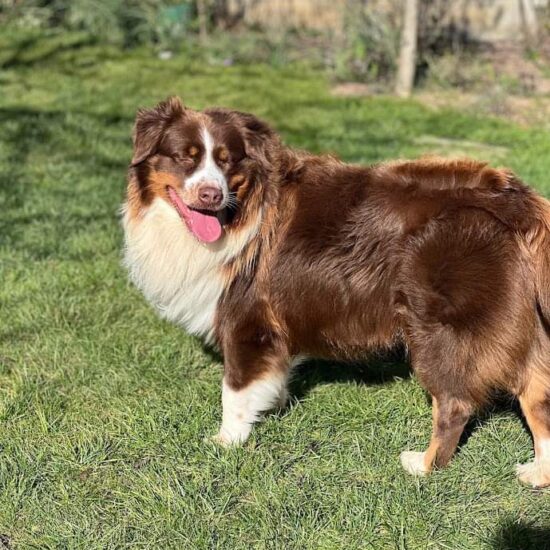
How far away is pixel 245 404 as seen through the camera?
10.8 feet

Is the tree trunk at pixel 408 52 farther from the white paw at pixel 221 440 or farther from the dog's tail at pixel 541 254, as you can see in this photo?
the white paw at pixel 221 440

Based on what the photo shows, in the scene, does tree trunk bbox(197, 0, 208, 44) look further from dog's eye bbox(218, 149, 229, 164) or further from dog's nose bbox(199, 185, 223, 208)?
dog's nose bbox(199, 185, 223, 208)

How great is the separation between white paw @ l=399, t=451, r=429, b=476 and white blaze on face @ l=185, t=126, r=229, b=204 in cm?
148

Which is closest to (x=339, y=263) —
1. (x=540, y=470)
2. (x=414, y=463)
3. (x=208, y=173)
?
(x=208, y=173)

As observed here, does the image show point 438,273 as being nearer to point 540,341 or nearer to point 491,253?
point 491,253

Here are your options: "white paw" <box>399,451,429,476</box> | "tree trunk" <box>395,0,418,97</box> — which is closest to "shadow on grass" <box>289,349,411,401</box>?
"white paw" <box>399,451,429,476</box>

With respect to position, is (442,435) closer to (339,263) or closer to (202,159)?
(339,263)

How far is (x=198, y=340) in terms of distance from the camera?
4.22m

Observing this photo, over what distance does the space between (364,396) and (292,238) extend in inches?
43.3

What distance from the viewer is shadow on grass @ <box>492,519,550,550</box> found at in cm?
277

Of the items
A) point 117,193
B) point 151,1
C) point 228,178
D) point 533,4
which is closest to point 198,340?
point 228,178

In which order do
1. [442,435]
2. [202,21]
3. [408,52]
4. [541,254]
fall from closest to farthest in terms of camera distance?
[541,254] < [442,435] < [408,52] < [202,21]

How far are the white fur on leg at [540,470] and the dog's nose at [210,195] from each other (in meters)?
1.82

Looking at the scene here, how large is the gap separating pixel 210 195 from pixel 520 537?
1.95 m
